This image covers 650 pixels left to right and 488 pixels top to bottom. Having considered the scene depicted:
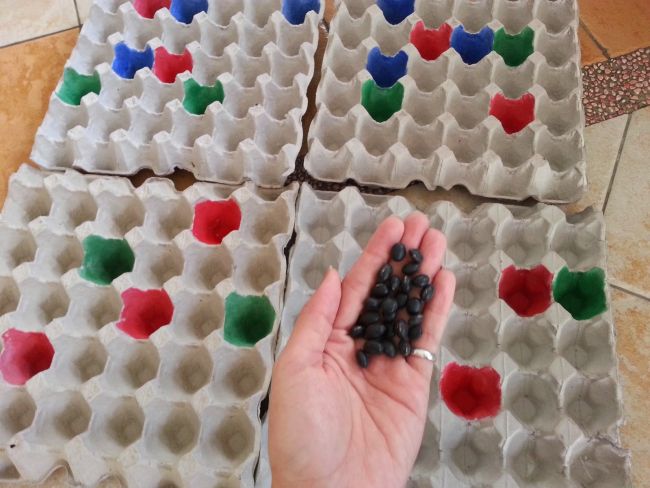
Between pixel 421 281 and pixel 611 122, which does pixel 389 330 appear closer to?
pixel 421 281

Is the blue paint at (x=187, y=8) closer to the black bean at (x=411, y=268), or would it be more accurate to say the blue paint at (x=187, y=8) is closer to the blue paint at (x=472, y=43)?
the blue paint at (x=472, y=43)

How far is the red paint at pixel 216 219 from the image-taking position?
0.87m

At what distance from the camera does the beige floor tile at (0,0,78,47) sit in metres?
1.14

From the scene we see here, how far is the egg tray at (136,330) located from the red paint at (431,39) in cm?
37

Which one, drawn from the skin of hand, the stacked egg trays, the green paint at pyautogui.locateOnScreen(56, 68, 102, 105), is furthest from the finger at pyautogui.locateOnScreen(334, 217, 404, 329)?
the green paint at pyautogui.locateOnScreen(56, 68, 102, 105)

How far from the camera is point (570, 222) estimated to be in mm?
843

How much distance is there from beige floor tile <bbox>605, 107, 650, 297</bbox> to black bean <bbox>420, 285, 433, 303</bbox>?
1.23 feet

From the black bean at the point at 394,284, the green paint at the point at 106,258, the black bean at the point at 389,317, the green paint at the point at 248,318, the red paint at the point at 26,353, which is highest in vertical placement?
the black bean at the point at 394,284

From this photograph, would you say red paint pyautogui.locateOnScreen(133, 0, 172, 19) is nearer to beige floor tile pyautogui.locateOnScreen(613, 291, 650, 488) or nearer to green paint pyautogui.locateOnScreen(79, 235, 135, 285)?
green paint pyautogui.locateOnScreen(79, 235, 135, 285)

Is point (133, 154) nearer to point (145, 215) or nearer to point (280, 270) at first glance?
point (145, 215)

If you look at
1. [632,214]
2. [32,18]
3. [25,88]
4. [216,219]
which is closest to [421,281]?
[216,219]

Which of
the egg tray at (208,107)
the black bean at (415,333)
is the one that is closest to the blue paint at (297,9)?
the egg tray at (208,107)

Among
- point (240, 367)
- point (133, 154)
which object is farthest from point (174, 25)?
point (240, 367)

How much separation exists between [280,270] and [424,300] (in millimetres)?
229
